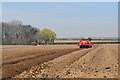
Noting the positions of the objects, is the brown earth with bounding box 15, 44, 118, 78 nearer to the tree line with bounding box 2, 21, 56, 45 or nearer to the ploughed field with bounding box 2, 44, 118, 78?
the ploughed field with bounding box 2, 44, 118, 78

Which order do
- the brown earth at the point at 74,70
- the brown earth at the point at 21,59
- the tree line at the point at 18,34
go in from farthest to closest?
the tree line at the point at 18,34 → the brown earth at the point at 21,59 → the brown earth at the point at 74,70

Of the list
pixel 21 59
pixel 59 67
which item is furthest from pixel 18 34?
pixel 59 67

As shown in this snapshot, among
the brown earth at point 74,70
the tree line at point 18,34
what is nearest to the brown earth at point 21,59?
the brown earth at point 74,70

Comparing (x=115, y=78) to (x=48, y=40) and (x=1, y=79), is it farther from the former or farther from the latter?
(x=48, y=40)

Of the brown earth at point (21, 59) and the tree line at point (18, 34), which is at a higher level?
the tree line at point (18, 34)

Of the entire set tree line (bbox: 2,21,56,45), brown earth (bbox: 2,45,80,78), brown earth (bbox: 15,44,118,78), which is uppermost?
tree line (bbox: 2,21,56,45)

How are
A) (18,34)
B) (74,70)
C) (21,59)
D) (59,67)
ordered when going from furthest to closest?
(18,34), (21,59), (59,67), (74,70)

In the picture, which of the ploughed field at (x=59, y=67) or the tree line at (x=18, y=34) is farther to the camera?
the tree line at (x=18, y=34)

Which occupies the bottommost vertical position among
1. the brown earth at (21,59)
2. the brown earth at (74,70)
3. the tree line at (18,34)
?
the brown earth at (74,70)

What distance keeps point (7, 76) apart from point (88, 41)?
41746 millimetres

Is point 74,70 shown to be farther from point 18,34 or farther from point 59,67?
point 18,34

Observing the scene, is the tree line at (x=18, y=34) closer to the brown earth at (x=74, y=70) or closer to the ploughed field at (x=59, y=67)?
the ploughed field at (x=59, y=67)

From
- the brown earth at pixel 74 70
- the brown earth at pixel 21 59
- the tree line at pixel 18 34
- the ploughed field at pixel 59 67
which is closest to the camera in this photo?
the brown earth at pixel 74 70

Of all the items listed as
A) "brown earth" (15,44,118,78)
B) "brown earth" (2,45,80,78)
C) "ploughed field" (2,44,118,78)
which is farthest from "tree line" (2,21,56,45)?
"brown earth" (15,44,118,78)
